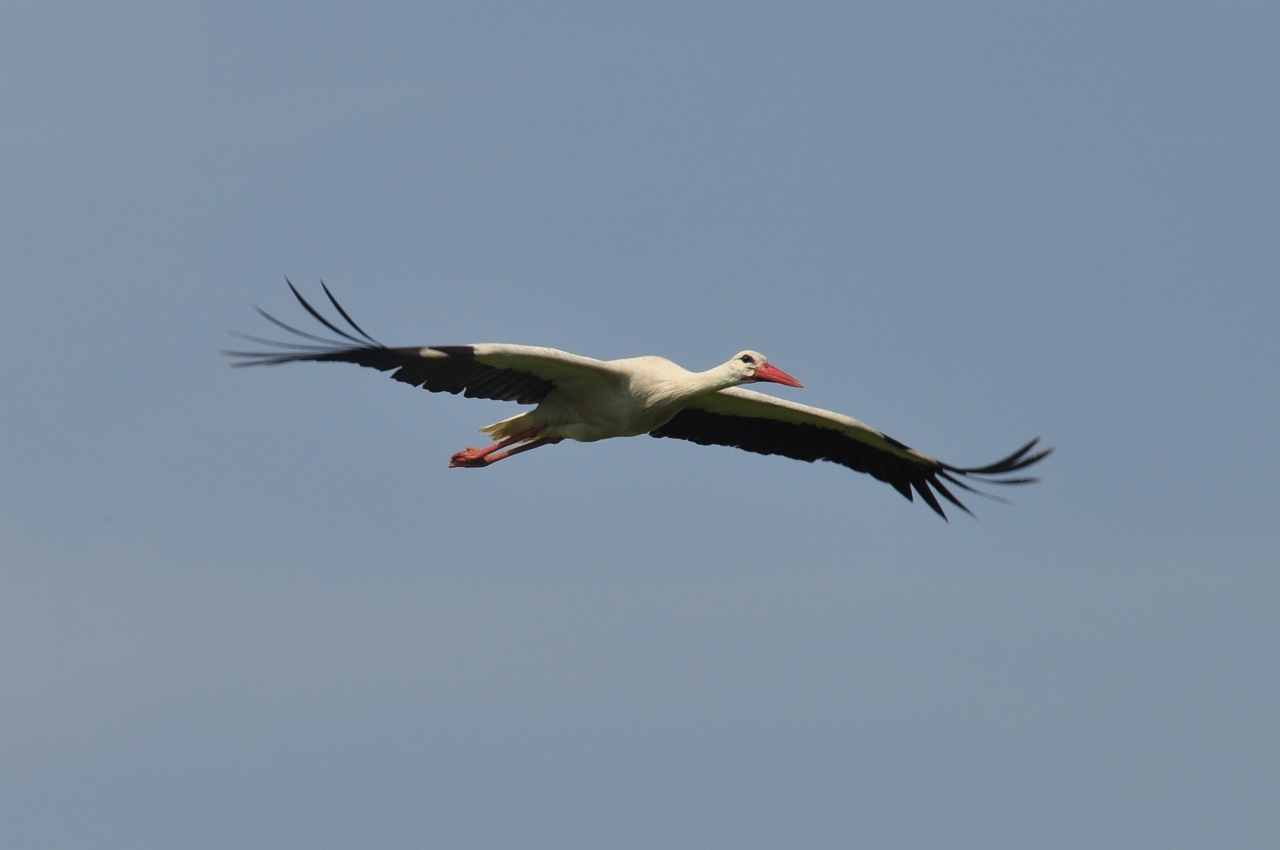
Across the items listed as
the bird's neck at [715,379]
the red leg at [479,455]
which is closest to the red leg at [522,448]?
the red leg at [479,455]

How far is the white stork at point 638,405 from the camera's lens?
44.3 ft

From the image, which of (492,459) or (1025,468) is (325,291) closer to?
(492,459)

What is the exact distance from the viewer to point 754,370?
14.7m

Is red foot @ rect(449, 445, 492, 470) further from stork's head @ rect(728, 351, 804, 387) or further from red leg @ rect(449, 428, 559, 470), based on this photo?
stork's head @ rect(728, 351, 804, 387)

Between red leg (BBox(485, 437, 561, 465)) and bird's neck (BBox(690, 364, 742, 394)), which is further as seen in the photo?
red leg (BBox(485, 437, 561, 465))

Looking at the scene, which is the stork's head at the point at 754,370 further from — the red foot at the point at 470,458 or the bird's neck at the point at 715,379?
the red foot at the point at 470,458

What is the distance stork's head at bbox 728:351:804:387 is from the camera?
48.1ft

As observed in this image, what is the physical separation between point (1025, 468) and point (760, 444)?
254 cm

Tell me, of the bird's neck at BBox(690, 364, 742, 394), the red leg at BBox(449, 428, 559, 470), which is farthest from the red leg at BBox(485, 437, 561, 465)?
the bird's neck at BBox(690, 364, 742, 394)

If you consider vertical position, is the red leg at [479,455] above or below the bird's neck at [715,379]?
below

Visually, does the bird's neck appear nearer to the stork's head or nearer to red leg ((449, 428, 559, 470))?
the stork's head

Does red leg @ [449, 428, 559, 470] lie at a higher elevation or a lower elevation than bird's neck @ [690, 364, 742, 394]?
lower

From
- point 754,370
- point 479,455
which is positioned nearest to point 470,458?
point 479,455

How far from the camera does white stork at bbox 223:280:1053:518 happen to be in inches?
531
